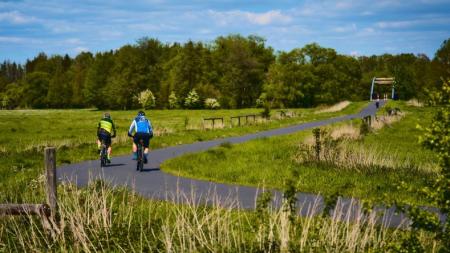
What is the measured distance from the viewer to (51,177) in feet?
26.4

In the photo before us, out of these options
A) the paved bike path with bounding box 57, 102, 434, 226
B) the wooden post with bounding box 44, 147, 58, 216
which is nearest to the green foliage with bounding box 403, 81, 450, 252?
the paved bike path with bounding box 57, 102, 434, 226

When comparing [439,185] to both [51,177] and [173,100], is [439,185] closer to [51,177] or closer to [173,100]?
[51,177]

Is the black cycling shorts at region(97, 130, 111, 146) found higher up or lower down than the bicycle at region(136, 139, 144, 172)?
higher up

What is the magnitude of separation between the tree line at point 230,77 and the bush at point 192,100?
0.33 metres

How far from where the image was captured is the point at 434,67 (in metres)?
59.7

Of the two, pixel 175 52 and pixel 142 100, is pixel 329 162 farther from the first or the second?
pixel 175 52

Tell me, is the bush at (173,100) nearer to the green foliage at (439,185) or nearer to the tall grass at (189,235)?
the tall grass at (189,235)

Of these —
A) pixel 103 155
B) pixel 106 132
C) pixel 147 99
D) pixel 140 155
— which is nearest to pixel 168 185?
pixel 140 155

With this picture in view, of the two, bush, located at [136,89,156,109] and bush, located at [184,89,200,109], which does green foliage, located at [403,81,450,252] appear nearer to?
bush, located at [184,89,200,109]

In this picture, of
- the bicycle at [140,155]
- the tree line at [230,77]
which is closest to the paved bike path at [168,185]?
the bicycle at [140,155]

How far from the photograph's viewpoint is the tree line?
83500 mm

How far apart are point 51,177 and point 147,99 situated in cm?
8579

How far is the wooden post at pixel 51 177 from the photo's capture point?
7.98m

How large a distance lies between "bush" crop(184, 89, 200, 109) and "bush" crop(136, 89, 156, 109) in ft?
28.7
